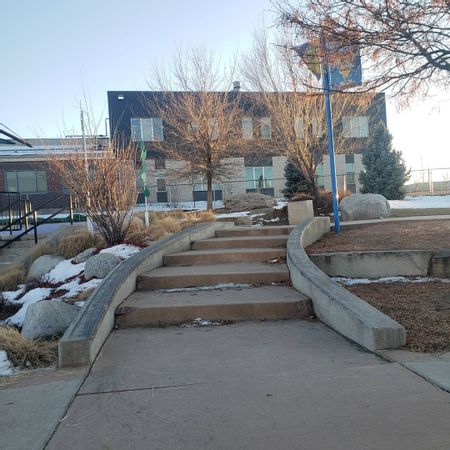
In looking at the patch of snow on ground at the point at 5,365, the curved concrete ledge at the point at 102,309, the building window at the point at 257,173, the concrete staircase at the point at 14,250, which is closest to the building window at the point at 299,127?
the curved concrete ledge at the point at 102,309

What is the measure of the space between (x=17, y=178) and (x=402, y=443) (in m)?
29.7

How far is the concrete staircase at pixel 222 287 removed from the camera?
560 cm

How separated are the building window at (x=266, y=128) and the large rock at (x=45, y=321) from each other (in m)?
12.5

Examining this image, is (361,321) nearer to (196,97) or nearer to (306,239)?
(306,239)

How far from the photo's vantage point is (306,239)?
28.4 ft

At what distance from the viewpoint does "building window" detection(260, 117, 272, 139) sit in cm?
1706

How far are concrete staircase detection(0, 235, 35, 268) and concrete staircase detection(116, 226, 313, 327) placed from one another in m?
5.58

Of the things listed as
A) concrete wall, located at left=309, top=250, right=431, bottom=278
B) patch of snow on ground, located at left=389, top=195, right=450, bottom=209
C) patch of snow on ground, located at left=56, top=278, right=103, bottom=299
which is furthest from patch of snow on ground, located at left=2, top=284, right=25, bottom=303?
patch of snow on ground, located at left=389, top=195, right=450, bottom=209

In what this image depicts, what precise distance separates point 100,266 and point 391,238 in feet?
17.6

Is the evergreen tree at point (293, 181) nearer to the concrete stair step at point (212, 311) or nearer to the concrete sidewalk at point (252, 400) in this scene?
the concrete stair step at point (212, 311)

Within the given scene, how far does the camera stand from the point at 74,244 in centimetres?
1080

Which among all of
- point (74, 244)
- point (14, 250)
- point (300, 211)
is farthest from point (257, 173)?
point (74, 244)

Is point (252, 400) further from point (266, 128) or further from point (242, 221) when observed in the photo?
point (266, 128)

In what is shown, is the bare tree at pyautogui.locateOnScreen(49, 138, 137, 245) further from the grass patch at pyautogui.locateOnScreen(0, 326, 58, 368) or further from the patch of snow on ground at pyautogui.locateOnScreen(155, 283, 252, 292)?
the grass patch at pyautogui.locateOnScreen(0, 326, 58, 368)
